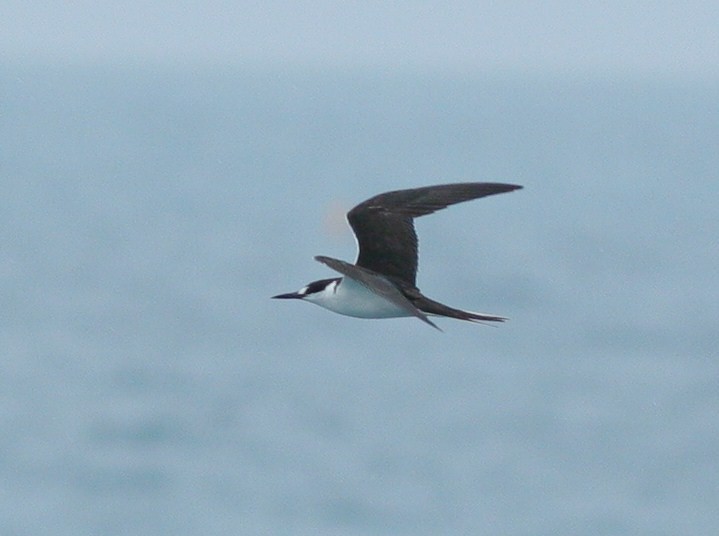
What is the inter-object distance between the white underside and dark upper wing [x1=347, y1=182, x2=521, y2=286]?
89 cm

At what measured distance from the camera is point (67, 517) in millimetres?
53812

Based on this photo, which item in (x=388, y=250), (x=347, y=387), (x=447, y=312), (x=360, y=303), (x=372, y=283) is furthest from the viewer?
(x=347, y=387)

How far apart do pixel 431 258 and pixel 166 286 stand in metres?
13.4

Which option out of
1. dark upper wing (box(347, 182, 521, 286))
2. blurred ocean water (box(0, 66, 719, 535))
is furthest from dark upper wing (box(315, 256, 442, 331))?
blurred ocean water (box(0, 66, 719, 535))

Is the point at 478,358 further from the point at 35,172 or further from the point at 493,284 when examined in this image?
the point at 35,172

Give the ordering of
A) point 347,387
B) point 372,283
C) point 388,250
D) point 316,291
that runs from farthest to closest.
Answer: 1. point 347,387
2. point 388,250
3. point 316,291
4. point 372,283

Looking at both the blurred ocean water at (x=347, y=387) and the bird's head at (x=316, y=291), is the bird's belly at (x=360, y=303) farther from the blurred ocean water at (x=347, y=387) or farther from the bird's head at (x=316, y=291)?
the blurred ocean water at (x=347, y=387)

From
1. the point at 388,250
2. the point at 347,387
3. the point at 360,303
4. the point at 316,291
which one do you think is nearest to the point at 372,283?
the point at 360,303

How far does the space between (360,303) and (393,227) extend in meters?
1.34

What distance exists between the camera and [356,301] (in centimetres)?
1812

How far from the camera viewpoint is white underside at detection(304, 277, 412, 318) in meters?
18.0

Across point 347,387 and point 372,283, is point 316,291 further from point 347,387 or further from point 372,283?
point 347,387

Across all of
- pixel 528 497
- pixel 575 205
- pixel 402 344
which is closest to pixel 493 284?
pixel 402 344

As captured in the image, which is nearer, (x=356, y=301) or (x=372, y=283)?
(x=372, y=283)
